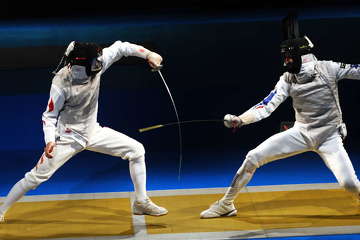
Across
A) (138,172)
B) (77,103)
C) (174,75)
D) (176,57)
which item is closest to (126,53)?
(77,103)

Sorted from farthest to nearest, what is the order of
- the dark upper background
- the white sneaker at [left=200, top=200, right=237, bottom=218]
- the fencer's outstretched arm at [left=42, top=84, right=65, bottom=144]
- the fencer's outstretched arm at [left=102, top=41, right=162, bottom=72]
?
the dark upper background → the white sneaker at [left=200, top=200, right=237, bottom=218] → the fencer's outstretched arm at [left=102, top=41, right=162, bottom=72] → the fencer's outstretched arm at [left=42, top=84, right=65, bottom=144]

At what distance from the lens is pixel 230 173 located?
6.07 metres

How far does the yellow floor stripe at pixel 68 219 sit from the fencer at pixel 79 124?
155 mm

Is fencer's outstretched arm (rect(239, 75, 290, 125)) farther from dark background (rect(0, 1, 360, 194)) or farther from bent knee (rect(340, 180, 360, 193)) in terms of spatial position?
dark background (rect(0, 1, 360, 194))

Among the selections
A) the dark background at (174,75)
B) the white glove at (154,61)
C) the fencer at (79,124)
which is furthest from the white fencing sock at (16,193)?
the white glove at (154,61)

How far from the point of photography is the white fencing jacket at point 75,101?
15.4 ft

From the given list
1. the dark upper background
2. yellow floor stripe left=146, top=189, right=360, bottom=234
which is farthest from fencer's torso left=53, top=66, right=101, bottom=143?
the dark upper background

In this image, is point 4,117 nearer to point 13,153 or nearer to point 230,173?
point 13,153

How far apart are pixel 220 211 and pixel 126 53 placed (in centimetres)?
125

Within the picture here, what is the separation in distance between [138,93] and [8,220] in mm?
2808

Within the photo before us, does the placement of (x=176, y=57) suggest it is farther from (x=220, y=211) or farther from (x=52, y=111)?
(x=52, y=111)

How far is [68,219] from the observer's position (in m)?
5.10

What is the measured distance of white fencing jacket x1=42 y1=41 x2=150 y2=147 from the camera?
4684 millimetres

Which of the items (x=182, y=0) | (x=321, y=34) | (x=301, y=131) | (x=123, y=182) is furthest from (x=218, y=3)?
(x=301, y=131)
